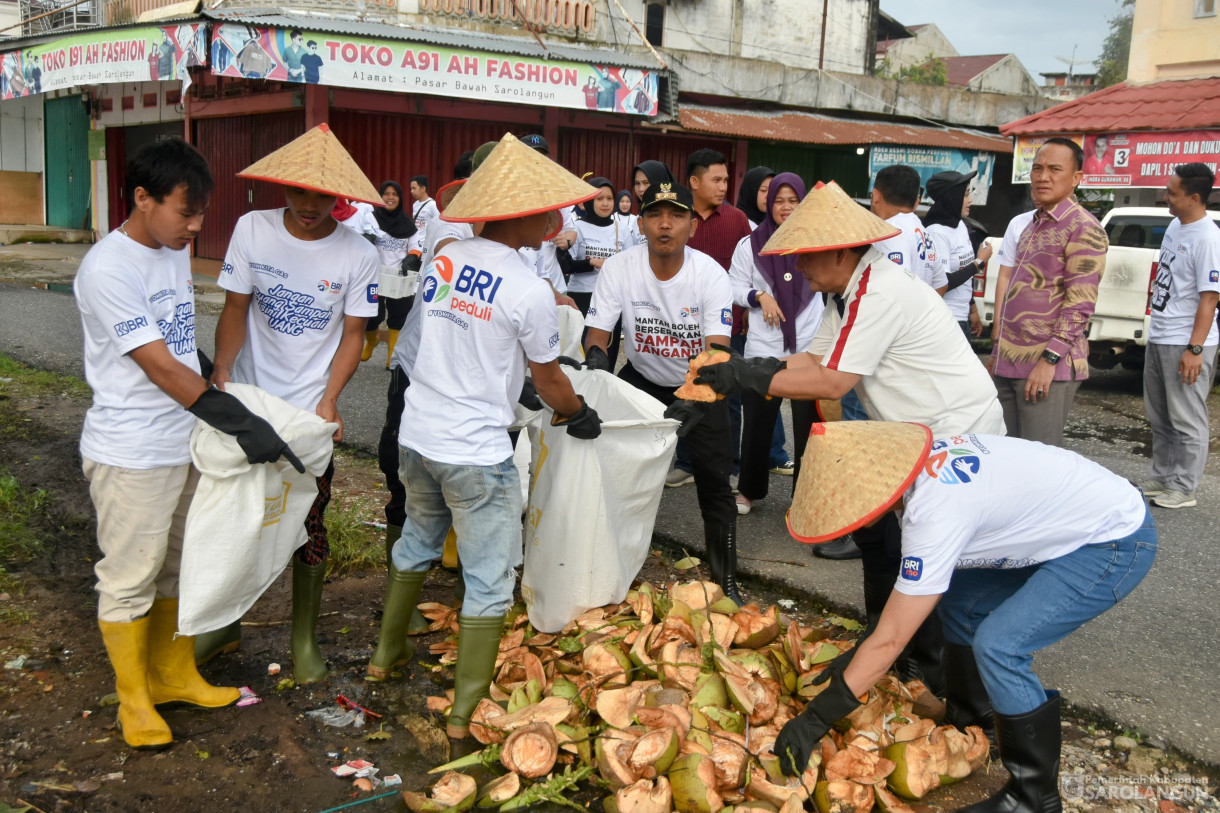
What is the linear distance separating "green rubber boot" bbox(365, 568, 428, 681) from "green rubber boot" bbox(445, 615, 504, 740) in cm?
31

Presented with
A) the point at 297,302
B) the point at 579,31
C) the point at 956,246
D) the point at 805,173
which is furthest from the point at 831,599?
the point at 805,173

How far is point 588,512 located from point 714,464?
891mm

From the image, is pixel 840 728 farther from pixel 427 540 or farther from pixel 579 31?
pixel 579 31

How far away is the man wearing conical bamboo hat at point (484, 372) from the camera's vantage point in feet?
10.1

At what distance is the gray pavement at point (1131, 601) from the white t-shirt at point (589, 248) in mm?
1741

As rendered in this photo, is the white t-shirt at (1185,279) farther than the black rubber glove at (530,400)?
Yes

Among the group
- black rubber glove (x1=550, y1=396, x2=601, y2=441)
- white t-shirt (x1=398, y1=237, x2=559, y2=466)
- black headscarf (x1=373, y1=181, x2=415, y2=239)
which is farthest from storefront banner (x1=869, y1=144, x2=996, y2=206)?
white t-shirt (x1=398, y1=237, x2=559, y2=466)

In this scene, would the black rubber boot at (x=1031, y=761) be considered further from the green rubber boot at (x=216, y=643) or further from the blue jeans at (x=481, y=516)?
the green rubber boot at (x=216, y=643)

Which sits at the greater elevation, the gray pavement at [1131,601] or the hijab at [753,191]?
the hijab at [753,191]

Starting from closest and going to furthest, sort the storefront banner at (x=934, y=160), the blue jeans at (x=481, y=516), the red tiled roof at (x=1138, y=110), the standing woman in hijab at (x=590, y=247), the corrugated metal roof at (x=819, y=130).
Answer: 1. the blue jeans at (x=481, y=516)
2. the standing woman in hijab at (x=590, y=247)
3. the red tiled roof at (x=1138, y=110)
4. the corrugated metal roof at (x=819, y=130)
5. the storefront banner at (x=934, y=160)

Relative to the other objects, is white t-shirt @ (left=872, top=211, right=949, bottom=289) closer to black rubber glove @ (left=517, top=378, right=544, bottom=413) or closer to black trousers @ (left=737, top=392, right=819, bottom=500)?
black trousers @ (left=737, top=392, right=819, bottom=500)

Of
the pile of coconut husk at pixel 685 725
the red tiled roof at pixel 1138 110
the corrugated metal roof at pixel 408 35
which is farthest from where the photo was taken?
the red tiled roof at pixel 1138 110

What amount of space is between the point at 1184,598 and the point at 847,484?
272 cm

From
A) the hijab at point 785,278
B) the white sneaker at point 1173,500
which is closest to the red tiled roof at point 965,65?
the white sneaker at point 1173,500
